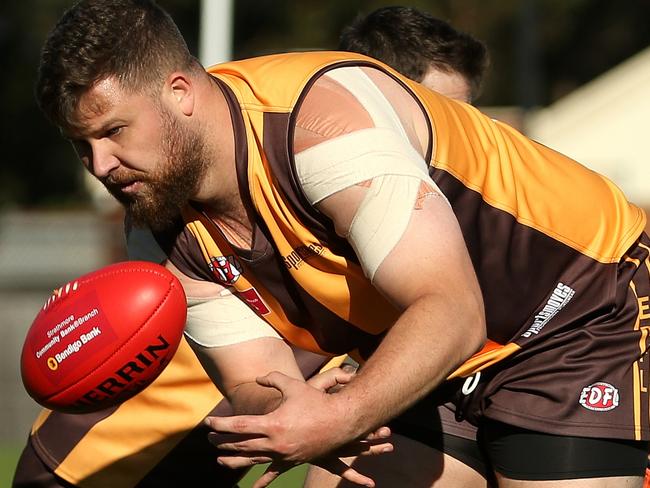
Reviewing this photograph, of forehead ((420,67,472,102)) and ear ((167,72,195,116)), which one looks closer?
ear ((167,72,195,116))

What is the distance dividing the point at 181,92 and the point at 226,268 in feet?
1.80

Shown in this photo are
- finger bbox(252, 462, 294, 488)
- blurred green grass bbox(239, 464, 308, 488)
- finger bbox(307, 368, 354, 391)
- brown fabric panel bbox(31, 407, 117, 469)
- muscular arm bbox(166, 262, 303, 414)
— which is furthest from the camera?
blurred green grass bbox(239, 464, 308, 488)

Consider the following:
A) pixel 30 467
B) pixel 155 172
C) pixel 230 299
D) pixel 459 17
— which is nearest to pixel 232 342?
pixel 230 299

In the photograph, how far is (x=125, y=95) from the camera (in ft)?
9.97

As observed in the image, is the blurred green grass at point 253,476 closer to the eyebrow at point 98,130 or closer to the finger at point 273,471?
the finger at point 273,471

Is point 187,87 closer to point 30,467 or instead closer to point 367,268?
point 367,268

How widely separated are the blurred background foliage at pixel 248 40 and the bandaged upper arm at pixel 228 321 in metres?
24.2

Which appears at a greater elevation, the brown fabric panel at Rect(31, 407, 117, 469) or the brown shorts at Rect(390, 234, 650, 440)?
the brown shorts at Rect(390, 234, 650, 440)

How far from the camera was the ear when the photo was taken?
3084 millimetres

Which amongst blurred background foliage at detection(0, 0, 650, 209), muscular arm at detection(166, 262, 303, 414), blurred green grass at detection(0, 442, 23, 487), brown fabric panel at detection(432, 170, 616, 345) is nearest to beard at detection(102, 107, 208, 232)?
muscular arm at detection(166, 262, 303, 414)

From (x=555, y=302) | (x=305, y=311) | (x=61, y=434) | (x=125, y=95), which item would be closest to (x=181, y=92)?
(x=125, y=95)

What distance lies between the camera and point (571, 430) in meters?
3.45

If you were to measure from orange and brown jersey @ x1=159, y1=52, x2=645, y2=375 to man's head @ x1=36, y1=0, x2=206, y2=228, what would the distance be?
0.48 feet

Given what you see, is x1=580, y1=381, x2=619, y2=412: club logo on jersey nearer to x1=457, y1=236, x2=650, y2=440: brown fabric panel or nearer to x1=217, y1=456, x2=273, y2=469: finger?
x1=457, y1=236, x2=650, y2=440: brown fabric panel
